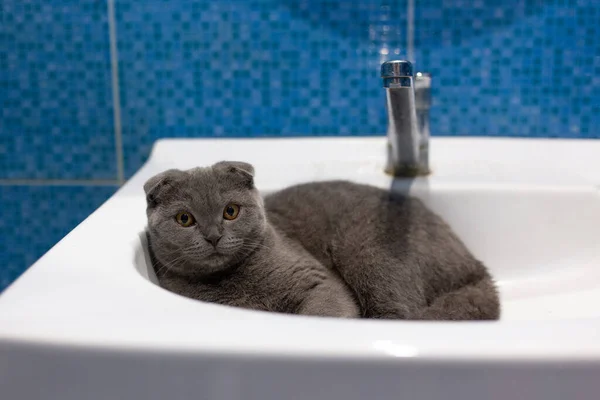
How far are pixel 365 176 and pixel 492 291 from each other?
413 millimetres

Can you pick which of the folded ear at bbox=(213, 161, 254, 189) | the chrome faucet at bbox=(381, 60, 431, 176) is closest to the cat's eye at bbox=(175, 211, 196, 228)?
the folded ear at bbox=(213, 161, 254, 189)

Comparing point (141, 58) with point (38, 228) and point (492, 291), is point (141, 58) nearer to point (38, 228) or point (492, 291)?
point (38, 228)

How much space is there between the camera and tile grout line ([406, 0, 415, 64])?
141 cm

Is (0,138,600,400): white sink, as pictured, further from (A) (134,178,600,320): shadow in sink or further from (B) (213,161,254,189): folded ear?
(A) (134,178,600,320): shadow in sink

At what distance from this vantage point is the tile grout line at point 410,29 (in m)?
1.41

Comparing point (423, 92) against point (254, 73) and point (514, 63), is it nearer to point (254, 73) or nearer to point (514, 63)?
point (514, 63)

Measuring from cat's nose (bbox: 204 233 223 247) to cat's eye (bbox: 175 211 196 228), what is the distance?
0.05 m

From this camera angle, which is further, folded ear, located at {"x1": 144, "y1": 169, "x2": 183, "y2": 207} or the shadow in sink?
the shadow in sink

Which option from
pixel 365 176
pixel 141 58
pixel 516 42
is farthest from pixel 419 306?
pixel 141 58

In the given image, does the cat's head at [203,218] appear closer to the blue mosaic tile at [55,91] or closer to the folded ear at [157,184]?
the folded ear at [157,184]

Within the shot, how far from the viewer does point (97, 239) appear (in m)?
Answer: 1.00

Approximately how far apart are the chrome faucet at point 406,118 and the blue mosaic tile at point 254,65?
0.59 ft

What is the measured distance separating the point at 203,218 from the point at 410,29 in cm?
74

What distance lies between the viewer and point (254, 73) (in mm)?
1469
